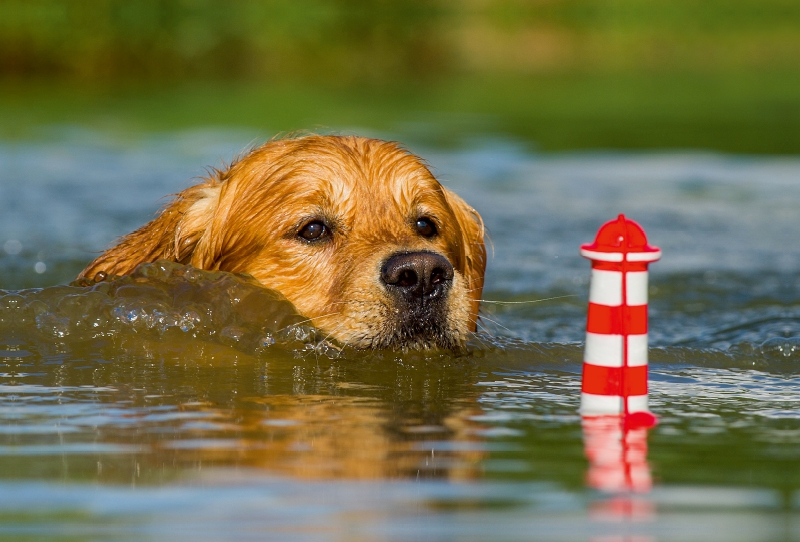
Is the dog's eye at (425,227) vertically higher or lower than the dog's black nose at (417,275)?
higher

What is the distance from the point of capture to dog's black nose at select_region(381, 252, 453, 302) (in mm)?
5539

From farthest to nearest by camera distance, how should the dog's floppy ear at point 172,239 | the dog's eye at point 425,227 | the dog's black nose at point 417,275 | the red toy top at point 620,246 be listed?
1. the dog's floppy ear at point 172,239
2. the dog's eye at point 425,227
3. the dog's black nose at point 417,275
4. the red toy top at point 620,246

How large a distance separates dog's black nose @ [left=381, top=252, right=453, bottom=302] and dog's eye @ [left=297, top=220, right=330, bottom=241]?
69 centimetres

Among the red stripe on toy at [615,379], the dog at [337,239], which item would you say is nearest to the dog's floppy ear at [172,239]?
the dog at [337,239]


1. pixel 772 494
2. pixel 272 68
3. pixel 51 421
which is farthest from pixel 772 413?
pixel 272 68

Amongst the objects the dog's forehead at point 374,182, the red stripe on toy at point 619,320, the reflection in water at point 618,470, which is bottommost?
the reflection in water at point 618,470

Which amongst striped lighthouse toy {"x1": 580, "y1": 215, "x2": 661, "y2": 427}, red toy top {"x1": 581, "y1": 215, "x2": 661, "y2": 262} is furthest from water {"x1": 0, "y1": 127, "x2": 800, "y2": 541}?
red toy top {"x1": 581, "y1": 215, "x2": 661, "y2": 262}

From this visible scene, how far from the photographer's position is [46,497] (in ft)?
12.1

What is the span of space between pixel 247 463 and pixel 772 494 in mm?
1564

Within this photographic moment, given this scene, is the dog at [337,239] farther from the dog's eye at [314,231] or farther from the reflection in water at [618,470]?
the reflection in water at [618,470]

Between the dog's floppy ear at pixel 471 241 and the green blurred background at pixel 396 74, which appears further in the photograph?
the green blurred background at pixel 396 74

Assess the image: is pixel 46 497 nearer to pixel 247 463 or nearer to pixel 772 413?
pixel 247 463

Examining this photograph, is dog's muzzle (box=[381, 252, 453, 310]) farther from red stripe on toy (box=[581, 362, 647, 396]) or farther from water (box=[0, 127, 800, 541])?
red stripe on toy (box=[581, 362, 647, 396])

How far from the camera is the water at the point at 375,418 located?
3.49 metres
